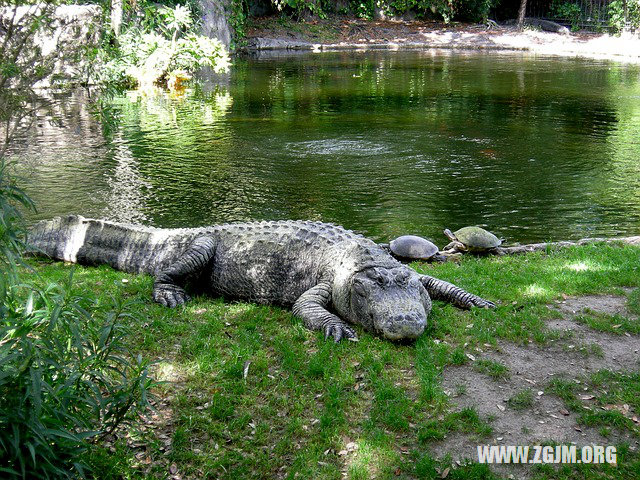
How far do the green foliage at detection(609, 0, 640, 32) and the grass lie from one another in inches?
1359

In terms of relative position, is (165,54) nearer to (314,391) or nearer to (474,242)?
(474,242)

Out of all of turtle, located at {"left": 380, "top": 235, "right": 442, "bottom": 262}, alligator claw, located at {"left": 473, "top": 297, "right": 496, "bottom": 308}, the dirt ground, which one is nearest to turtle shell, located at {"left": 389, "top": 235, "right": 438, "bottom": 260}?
turtle, located at {"left": 380, "top": 235, "right": 442, "bottom": 262}

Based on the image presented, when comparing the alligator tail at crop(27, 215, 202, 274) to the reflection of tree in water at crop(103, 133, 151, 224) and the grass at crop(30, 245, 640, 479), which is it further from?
the reflection of tree in water at crop(103, 133, 151, 224)

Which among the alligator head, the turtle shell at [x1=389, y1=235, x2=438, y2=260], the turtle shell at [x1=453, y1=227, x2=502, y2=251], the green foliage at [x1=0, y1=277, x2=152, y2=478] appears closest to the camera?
the green foliage at [x1=0, y1=277, x2=152, y2=478]

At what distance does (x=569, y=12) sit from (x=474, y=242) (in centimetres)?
3840

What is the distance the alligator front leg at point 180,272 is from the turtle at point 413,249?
2185 millimetres

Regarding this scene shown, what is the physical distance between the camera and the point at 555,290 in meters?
5.56

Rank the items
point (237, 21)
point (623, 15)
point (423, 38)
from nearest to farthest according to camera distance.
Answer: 1. point (237, 21)
2. point (623, 15)
3. point (423, 38)

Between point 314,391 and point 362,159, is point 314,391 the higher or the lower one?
the lower one

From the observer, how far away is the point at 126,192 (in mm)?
9453

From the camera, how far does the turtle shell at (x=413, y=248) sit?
7047 millimetres

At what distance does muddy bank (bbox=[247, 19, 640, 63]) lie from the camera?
32.2 metres

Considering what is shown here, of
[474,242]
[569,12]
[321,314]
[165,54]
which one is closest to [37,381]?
[321,314]

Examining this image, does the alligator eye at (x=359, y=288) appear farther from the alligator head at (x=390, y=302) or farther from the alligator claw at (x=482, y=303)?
the alligator claw at (x=482, y=303)
